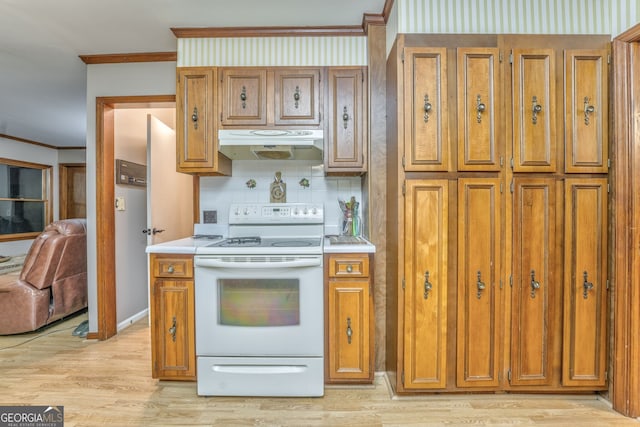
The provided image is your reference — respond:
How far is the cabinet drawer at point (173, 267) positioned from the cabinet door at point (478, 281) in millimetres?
1586

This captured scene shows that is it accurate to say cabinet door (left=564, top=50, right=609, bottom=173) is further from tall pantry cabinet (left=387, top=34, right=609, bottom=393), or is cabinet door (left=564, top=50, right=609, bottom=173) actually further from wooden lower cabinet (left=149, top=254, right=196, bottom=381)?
wooden lower cabinet (left=149, top=254, right=196, bottom=381)

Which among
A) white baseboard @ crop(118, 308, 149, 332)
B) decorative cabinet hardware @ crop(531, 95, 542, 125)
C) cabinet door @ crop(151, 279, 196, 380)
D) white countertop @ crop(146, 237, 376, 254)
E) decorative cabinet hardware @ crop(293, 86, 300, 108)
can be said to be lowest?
white baseboard @ crop(118, 308, 149, 332)

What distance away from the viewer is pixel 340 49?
2.27 metres

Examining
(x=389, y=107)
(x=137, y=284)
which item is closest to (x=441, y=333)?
(x=389, y=107)

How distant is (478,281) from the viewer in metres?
1.80

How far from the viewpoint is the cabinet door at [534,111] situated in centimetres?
178

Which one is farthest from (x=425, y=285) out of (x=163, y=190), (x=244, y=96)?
(x=163, y=190)

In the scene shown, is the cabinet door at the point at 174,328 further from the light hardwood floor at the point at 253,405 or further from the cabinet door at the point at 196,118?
the cabinet door at the point at 196,118

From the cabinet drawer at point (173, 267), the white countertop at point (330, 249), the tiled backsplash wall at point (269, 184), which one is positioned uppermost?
the tiled backsplash wall at point (269, 184)

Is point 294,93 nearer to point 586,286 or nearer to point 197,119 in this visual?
point 197,119

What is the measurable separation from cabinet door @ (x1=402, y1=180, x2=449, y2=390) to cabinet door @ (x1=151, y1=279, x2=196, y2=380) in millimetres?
1284

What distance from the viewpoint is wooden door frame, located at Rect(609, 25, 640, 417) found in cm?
171

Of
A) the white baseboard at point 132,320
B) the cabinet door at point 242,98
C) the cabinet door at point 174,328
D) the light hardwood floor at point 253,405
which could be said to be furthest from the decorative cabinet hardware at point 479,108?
the white baseboard at point 132,320

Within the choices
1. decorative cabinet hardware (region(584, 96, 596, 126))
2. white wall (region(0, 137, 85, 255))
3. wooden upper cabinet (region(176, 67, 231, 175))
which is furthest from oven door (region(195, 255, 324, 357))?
white wall (region(0, 137, 85, 255))
